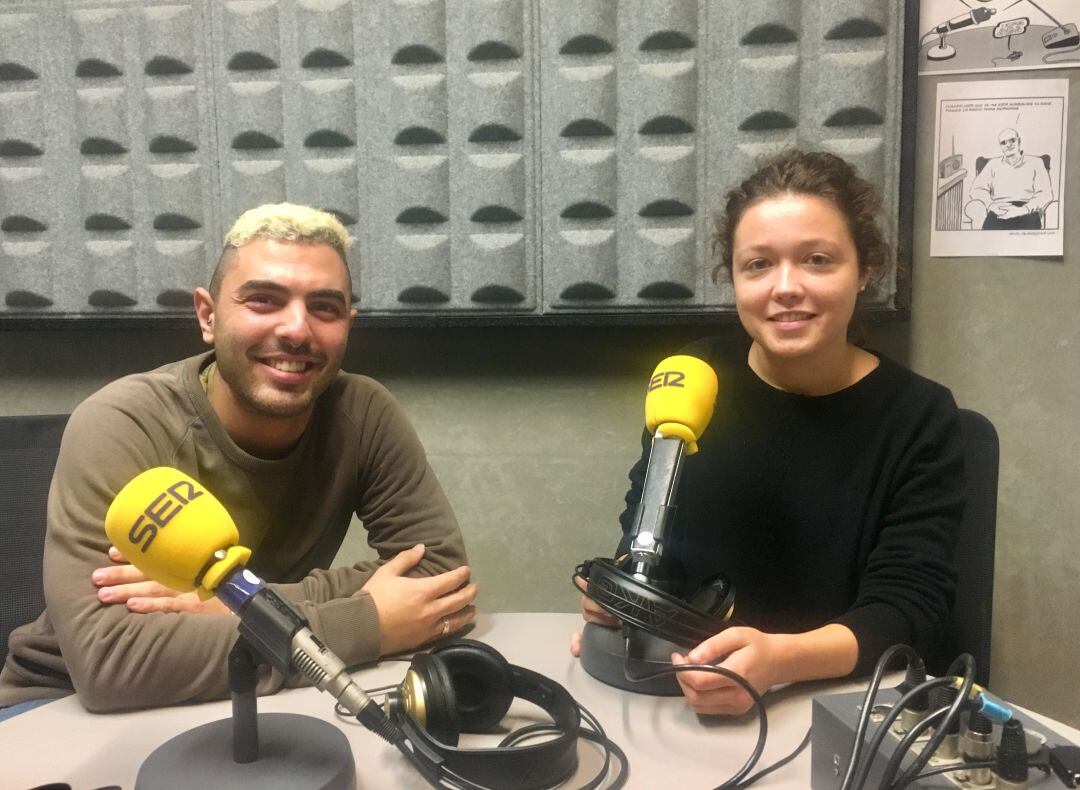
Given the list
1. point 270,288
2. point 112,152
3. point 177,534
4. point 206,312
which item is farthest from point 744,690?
point 112,152

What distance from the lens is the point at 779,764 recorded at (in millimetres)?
719

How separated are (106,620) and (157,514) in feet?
1.21

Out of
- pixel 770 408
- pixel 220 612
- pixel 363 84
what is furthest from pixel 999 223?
pixel 220 612

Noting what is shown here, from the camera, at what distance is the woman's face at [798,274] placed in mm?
1066

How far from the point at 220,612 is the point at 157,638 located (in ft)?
0.38

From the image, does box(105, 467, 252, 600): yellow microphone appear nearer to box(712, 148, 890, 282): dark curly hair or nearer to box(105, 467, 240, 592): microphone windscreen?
box(105, 467, 240, 592): microphone windscreen

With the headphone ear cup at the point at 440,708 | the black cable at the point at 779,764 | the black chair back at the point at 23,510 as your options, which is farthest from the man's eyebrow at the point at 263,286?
the black cable at the point at 779,764

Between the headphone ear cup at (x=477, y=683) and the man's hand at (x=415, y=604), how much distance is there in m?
0.19

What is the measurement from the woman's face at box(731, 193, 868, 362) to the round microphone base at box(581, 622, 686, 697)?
1.55ft

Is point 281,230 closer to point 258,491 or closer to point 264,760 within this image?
point 258,491

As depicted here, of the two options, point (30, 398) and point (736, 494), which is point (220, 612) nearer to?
point (736, 494)

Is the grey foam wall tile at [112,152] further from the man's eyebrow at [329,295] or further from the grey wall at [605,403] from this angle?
the man's eyebrow at [329,295]

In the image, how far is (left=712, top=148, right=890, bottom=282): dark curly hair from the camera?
1.11 m

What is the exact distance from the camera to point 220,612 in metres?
0.97
